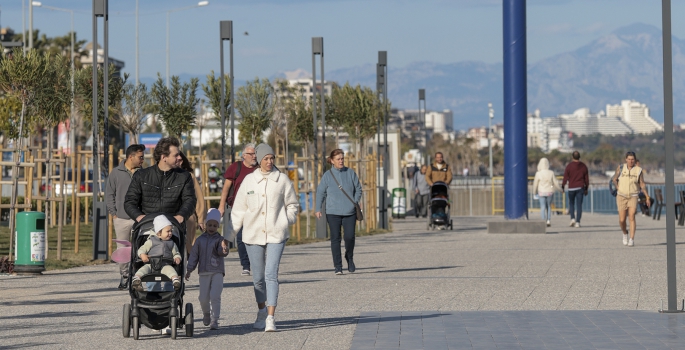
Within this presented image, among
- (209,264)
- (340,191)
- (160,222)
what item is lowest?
(209,264)

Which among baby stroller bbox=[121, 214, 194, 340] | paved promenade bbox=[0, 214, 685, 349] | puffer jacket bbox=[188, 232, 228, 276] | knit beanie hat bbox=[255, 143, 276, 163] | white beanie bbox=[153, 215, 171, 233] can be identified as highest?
knit beanie hat bbox=[255, 143, 276, 163]

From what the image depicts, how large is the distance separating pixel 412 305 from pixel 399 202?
29.0m

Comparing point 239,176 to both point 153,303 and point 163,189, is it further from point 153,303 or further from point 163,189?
point 153,303

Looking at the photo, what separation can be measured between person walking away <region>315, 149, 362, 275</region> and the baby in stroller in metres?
6.46

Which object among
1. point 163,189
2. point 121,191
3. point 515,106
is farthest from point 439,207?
point 163,189

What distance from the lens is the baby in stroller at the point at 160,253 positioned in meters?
9.81

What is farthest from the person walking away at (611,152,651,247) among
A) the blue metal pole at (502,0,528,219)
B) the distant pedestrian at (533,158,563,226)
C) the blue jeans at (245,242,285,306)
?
the blue jeans at (245,242,285,306)

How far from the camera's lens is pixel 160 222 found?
9906 mm

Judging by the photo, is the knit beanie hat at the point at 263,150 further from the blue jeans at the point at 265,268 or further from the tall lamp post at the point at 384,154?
the tall lamp post at the point at 384,154

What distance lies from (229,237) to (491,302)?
3088mm

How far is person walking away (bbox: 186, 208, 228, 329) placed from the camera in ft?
34.5

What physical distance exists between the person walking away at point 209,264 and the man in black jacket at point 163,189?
0.93 ft

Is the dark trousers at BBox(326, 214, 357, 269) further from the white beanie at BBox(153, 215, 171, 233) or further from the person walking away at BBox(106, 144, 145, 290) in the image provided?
the white beanie at BBox(153, 215, 171, 233)

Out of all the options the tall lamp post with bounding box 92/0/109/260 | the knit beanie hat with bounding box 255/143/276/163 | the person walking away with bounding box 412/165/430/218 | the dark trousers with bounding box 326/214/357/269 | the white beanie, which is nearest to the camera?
the white beanie
